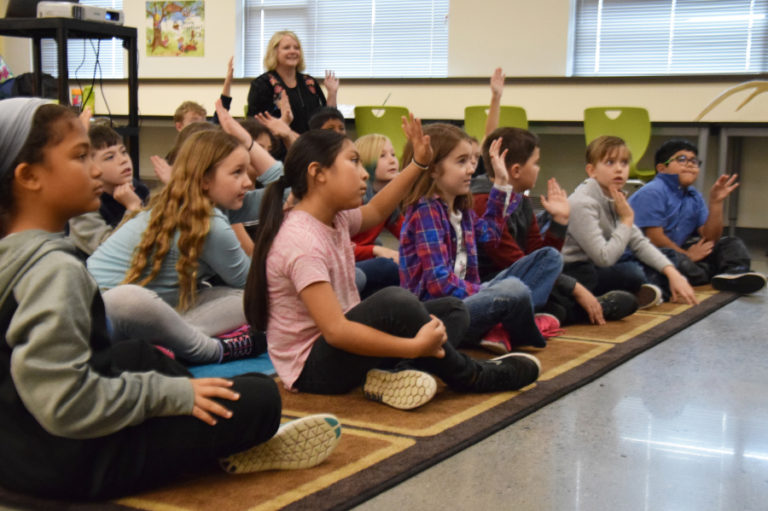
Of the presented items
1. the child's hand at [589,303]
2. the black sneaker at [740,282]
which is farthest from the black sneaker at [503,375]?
the black sneaker at [740,282]

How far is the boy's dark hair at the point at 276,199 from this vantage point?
1.96m

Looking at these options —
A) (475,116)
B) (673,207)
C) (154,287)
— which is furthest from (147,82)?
(154,287)

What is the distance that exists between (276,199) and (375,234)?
136 cm

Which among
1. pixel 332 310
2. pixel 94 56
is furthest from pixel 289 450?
pixel 94 56

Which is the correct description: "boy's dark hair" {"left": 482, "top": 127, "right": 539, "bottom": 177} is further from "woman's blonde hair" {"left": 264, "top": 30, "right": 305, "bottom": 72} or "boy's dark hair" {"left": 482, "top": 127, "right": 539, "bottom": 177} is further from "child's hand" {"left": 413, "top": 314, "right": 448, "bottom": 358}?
"woman's blonde hair" {"left": 264, "top": 30, "right": 305, "bottom": 72}

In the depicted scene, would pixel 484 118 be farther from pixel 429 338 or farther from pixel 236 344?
pixel 429 338

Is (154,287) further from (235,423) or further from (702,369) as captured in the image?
(702,369)

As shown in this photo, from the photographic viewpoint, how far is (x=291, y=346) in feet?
6.62

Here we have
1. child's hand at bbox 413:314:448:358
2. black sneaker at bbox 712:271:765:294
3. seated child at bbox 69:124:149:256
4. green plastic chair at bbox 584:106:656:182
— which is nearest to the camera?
child's hand at bbox 413:314:448:358

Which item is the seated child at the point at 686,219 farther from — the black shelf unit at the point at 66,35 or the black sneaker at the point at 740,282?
the black shelf unit at the point at 66,35

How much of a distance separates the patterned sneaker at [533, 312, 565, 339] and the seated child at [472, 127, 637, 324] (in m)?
0.04

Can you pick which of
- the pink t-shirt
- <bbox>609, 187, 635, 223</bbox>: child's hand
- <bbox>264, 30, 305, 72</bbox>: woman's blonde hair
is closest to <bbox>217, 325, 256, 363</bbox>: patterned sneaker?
the pink t-shirt

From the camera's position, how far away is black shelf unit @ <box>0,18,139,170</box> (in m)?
4.10

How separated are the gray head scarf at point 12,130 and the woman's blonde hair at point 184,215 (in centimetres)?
105
